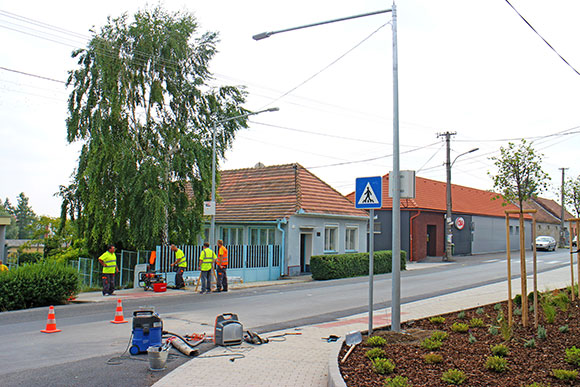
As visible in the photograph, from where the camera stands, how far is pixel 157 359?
24.3 ft

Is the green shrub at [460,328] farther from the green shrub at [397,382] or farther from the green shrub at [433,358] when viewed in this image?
the green shrub at [397,382]

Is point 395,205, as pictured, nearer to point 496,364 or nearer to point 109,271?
point 496,364

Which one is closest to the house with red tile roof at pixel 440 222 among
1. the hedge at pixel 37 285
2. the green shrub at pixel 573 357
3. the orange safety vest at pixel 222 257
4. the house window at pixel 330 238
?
the house window at pixel 330 238

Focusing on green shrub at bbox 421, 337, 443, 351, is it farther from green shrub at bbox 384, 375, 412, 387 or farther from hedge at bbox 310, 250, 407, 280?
hedge at bbox 310, 250, 407, 280

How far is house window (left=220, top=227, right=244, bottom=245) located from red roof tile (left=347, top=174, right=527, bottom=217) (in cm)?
1097

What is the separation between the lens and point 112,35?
21.1 m

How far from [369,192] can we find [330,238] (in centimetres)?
2055

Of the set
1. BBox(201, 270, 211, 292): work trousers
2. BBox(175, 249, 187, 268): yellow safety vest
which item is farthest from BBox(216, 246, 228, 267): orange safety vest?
BBox(175, 249, 187, 268): yellow safety vest

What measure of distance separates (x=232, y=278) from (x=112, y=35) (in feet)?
36.6

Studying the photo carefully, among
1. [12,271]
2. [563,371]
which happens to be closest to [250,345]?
[563,371]

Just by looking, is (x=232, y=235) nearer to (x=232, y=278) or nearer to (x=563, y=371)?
(x=232, y=278)

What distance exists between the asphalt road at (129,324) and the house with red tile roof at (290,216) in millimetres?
4945

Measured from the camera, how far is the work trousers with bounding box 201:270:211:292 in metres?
18.7

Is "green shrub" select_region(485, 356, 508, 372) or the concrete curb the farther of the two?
"green shrub" select_region(485, 356, 508, 372)
